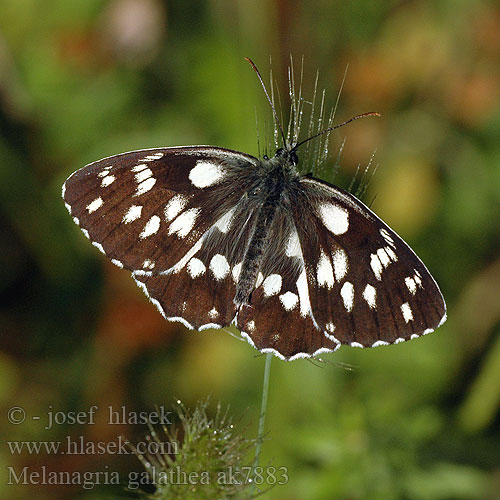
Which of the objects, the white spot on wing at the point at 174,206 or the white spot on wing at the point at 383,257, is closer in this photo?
the white spot on wing at the point at 383,257

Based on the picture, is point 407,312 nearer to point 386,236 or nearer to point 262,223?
point 386,236

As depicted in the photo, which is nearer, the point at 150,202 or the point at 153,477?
the point at 153,477

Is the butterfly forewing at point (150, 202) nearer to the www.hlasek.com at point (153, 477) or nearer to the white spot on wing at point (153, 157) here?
the white spot on wing at point (153, 157)

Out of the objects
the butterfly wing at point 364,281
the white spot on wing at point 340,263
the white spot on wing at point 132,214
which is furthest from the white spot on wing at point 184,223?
the white spot on wing at point 340,263

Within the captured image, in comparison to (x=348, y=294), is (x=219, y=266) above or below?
above

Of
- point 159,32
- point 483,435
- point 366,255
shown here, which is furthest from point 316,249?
point 159,32

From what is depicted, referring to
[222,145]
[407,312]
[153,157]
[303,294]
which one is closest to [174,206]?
[153,157]

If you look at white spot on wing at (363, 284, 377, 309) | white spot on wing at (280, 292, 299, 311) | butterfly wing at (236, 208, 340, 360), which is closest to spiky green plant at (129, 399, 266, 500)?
butterfly wing at (236, 208, 340, 360)
